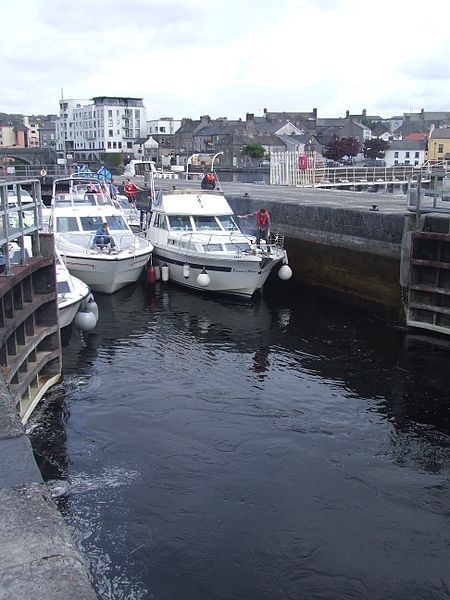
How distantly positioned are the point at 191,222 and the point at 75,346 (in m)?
8.70

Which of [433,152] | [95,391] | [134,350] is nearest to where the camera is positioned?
[95,391]

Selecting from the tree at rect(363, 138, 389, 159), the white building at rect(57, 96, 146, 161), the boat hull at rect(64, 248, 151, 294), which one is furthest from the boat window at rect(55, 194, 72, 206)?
the white building at rect(57, 96, 146, 161)

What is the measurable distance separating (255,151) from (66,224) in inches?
2653

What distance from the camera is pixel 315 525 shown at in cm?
811

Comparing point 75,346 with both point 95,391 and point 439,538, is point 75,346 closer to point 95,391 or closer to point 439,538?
point 95,391

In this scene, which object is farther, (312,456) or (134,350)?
(134,350)

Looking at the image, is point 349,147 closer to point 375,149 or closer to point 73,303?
point 375,149

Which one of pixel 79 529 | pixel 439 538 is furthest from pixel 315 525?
pixel 79 529

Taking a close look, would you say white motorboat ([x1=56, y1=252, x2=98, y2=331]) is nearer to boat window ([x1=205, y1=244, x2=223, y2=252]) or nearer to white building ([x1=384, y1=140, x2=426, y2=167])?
boat window ([x1=205, y1=244, x2=223, y2=252])

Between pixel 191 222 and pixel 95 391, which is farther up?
pixel 191 222

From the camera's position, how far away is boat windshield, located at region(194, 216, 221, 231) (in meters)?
22.8

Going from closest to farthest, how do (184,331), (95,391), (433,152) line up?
1. (95,391)
2. (184,331)
3. (433,152)

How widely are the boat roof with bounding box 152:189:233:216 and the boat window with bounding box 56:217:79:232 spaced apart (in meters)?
3.31

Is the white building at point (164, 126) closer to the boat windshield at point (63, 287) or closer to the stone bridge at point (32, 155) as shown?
the stone bridge at point (32, 155)
